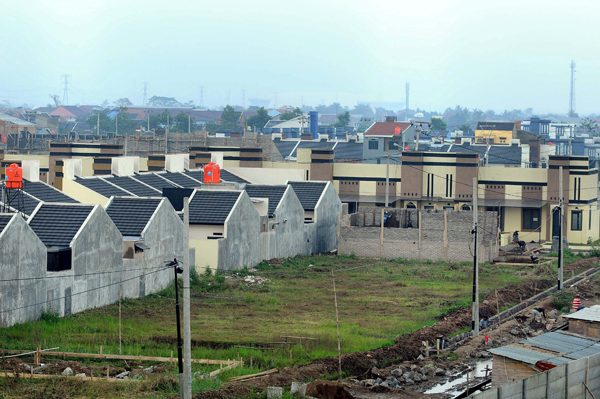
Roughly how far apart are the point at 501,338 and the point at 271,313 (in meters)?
8.90

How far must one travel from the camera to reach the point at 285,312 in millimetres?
35844

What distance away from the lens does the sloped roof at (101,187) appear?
49.2 m

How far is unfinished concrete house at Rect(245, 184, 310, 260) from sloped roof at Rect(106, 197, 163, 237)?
10.2 m

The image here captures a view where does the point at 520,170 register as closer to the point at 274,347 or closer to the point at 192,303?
the point at 192,303

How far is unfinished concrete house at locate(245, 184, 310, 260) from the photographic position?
50.5m

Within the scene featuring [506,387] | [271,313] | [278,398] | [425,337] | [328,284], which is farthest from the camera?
[328,284]

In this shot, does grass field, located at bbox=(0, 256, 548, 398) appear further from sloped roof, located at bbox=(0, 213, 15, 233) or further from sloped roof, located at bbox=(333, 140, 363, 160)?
sloped roof, located at bbox=(333, 140, 363, 160)

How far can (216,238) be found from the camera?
44.8 metres

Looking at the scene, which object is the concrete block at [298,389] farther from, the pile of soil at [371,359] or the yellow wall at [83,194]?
the yellow wall at [83,194]

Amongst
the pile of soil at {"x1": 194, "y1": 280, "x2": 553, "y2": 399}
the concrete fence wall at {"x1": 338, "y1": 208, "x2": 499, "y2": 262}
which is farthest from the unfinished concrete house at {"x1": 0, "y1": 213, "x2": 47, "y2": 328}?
the concrete fence wall at {"x1": 338, "y1": 208, "x2": 499, "y2": 262}

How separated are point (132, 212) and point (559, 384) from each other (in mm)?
23382

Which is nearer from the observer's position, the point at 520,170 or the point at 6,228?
the point at 6,228

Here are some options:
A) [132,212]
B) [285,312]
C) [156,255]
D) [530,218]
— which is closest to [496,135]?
[530,218]

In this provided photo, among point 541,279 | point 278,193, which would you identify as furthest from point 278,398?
point 278,193
